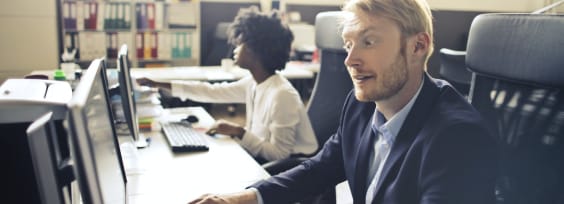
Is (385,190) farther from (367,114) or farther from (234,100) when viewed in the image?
(234,100)

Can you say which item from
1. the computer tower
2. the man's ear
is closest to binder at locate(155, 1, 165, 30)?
the man's ear

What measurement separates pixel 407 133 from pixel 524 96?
1.28 feet

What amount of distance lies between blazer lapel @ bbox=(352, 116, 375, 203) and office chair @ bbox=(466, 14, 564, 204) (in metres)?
0.32

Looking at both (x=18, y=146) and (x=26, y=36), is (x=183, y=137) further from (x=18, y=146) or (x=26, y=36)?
(x=26, y=36)

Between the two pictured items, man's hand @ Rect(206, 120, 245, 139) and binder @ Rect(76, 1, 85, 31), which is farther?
binder @ Rect(76, 1, 85, 31)

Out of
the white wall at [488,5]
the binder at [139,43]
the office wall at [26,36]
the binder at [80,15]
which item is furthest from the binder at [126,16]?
the white wall at [488,5]

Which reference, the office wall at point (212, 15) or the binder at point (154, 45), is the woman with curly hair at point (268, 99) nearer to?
the binder at point (154, 45)

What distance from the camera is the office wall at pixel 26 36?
172 inches

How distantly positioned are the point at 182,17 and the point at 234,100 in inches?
107

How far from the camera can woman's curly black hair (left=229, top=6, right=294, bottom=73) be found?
2094mm

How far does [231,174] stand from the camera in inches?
64.2

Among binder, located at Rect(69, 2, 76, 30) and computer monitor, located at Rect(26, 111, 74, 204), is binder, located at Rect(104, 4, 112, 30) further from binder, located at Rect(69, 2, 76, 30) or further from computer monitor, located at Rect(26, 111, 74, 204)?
computer monitor, located at Rect(26, 111, 74, 204)

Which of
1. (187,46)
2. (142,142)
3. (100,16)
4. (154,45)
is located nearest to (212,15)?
(187,46)

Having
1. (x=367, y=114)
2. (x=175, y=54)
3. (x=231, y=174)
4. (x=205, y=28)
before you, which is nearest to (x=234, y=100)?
(x=231, y=174)
